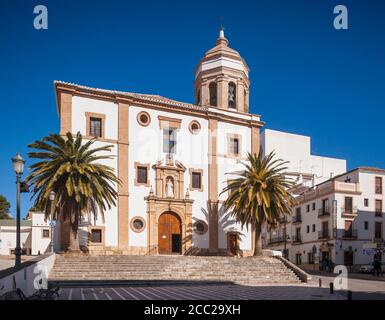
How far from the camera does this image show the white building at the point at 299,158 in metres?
58.4

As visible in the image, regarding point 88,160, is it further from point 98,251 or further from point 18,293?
point 18,293

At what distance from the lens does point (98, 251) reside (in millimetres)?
30203

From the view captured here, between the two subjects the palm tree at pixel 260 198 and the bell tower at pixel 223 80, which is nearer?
the palm tree at pixel 260 198

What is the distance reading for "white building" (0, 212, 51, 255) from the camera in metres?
54.7

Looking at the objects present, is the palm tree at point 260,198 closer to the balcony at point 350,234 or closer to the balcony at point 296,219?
the balcony at point 350,234

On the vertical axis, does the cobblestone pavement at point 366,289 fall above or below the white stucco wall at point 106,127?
below

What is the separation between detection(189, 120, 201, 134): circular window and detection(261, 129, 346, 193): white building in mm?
23641

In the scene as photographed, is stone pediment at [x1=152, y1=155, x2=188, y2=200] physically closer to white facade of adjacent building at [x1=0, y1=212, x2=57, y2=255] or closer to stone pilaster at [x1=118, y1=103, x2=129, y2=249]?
stone pilaster at [x1=118, y1=103, x2=129, y2=249]

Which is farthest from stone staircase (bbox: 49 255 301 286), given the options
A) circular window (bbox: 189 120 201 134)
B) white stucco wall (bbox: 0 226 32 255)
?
white stucco wall (bbox: 0 226 32 255)

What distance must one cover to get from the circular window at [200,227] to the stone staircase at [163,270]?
585 centimetres

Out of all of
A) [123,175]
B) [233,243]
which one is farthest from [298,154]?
[123,175]

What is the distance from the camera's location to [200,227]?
1363 inches

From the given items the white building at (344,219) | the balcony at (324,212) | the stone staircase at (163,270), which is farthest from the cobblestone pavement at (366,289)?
the balcony at (324,212)
